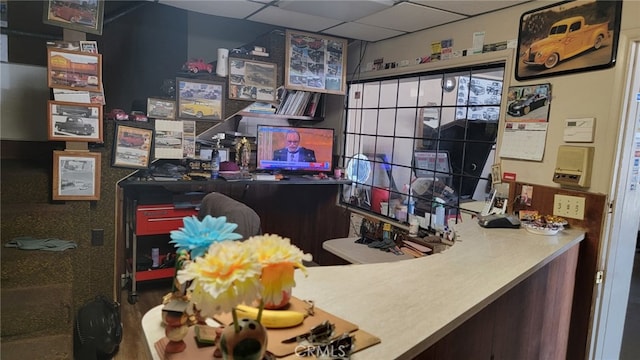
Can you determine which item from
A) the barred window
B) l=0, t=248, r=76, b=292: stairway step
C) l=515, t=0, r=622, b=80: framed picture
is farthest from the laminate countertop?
l=0, t=248, r=76, b=292: stairway step

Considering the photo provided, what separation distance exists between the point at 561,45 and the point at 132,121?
292cm

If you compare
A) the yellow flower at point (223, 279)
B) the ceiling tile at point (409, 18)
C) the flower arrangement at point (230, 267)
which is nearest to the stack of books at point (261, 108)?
the ceiling tile at point (409, 18)

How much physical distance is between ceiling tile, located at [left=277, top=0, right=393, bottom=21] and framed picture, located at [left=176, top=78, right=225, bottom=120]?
0.93 meters

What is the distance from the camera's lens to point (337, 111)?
14.5ft

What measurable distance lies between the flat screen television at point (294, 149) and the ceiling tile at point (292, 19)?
0.94 m

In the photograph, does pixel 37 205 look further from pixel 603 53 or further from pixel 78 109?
pixel 603 53

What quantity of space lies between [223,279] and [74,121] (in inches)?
104

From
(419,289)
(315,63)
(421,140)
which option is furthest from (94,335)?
(315,63)

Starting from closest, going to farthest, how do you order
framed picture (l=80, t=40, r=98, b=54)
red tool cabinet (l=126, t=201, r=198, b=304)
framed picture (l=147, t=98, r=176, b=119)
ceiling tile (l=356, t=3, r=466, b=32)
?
framed picture (l=80, t=40, r=98, b=54) → ceiling tile (l=356, t=3, r=466, b=32) → framed picture (l=147, t=98, r=176, b=119) → red tool cabinet (l=126, t=201, r=198, b=304)

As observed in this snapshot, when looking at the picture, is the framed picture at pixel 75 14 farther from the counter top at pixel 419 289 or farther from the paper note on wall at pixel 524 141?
the paper note on wall at pixel 524 141

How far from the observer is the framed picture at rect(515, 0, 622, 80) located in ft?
6.93

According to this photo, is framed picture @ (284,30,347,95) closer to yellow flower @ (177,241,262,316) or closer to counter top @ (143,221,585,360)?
counter top @ (143,221,585,360)

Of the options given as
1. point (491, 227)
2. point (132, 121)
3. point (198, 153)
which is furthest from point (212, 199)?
point (491, 227)

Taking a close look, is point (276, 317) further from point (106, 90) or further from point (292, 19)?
point (106, 90)
